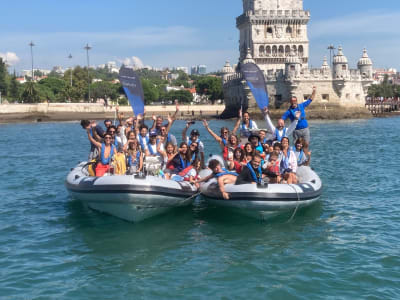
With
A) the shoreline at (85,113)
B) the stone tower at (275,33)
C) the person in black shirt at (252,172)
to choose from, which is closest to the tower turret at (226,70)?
the stone tower at (275,33)

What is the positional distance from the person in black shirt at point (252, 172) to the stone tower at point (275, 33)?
59792 mm

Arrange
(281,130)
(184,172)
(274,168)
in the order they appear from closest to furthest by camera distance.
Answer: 1. (274,168)
2. (184,172)
3. (281,130)

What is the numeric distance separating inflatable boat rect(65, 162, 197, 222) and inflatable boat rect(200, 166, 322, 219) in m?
0.80

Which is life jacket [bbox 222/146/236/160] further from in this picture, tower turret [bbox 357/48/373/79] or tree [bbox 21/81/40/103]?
tree [bbox 21/81/40/103]

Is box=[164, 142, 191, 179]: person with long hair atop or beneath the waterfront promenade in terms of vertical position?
beneath

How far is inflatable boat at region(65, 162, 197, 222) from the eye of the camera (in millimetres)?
11547

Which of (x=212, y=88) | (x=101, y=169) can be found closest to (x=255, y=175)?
(x=101, y=169)

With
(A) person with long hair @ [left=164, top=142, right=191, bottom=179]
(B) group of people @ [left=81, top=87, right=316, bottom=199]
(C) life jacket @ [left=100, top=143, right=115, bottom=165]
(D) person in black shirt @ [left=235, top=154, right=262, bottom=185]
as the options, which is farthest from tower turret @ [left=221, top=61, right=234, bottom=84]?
(D) person in black shirt @ [left=235, top=154, right=262, bottom=185]

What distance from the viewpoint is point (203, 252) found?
10375 mm

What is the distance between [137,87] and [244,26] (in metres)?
60.2

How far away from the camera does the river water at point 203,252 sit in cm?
857

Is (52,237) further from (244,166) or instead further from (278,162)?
(278,162)

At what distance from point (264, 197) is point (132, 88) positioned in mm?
6348

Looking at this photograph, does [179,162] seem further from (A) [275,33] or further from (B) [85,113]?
(B) [85,113]
